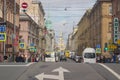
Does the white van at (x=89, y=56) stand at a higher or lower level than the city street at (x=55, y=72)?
A: lower

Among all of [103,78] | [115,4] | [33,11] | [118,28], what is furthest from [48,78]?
[33,11]

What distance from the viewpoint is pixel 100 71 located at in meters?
13.5

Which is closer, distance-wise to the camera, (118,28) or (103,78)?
(103,78)

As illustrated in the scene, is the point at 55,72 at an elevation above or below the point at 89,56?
above

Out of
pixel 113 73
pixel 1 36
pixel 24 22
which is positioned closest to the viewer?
pixel 113 73

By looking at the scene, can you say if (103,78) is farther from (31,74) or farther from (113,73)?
(31,74)

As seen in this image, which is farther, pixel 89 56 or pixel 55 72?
pixel 89 56

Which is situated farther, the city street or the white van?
the white van

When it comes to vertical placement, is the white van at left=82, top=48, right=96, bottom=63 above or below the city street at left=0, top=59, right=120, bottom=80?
below

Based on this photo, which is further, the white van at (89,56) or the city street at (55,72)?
the white van at (89,56)

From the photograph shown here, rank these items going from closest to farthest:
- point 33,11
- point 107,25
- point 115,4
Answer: point 115,4, point 107,25, point 33,11

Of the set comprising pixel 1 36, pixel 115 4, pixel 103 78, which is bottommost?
pixel 103 78

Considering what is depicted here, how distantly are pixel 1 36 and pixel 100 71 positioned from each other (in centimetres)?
1734

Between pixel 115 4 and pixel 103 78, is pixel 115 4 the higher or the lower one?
the higher one
